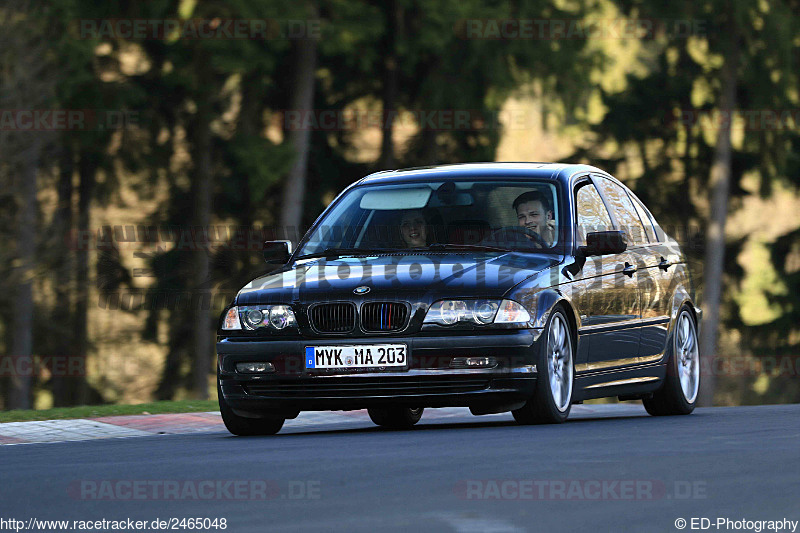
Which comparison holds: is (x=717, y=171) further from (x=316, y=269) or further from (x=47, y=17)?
(x=316, y=269)

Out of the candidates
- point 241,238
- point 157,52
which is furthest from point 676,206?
point 157,52

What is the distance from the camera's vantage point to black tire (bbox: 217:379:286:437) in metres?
11.0

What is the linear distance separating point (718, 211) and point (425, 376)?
79.8 feet

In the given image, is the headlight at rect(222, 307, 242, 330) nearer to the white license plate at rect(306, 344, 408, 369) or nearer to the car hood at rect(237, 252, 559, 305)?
the car hood at rect(237, 252, 559, 305)

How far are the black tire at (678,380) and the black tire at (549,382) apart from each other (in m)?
2.02

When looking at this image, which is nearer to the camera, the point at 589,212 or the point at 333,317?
the point at 333,317

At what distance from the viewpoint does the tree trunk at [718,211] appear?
33000 millimetres

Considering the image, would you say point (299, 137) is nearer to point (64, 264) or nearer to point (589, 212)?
point (64, 264)

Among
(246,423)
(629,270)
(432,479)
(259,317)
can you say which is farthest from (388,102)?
(432,479)

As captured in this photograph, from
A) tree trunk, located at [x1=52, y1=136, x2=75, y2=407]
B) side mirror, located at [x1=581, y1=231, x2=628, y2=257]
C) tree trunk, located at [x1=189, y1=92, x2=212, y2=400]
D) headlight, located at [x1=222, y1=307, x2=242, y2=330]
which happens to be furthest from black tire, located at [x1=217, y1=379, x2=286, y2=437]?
tree trunk, located at [x1=189, y1=92, x2=212, y2=400]

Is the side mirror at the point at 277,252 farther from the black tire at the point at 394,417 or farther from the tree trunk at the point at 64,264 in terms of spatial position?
the tree trunk at the point at 64,264

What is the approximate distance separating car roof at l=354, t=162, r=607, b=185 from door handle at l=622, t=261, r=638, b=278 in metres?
0.78

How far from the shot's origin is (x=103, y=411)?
14.7 metres

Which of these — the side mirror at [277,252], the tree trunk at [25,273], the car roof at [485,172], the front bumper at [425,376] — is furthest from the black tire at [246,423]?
the tree trunk at [25,273]
